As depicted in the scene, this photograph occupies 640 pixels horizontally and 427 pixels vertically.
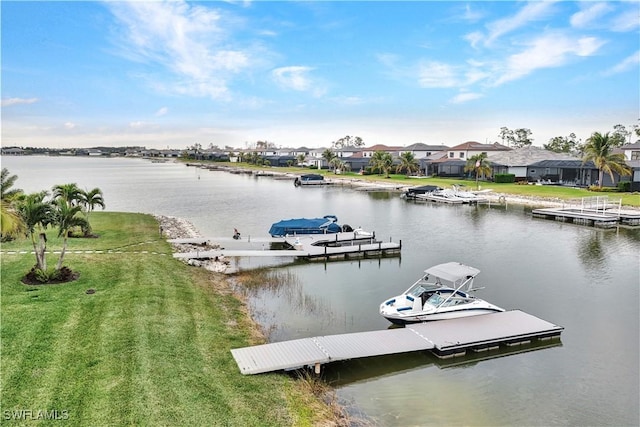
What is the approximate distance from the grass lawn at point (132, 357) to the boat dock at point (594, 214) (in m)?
38.1

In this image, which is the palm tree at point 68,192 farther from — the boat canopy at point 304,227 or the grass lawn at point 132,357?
the boat canopy at point 304,227

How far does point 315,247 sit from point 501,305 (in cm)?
1337

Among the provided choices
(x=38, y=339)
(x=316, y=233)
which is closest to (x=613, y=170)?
(x=316, y=233)

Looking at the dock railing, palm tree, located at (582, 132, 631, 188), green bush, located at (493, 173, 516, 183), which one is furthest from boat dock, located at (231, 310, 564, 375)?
green bush, located at (493, 173, 516, 183)

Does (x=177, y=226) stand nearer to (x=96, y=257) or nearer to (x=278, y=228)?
(x=278, y=228)

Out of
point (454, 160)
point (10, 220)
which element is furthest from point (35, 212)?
point (454, 160)

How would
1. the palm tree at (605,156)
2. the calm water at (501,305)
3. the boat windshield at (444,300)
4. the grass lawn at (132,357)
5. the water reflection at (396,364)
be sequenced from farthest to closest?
the palm tree at (605,156) → the boat windshield at (444,300) → the water reflection at (396,364) → the calm water at (501,305) → the grass lawn at (132,357)

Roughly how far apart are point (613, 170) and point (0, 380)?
237 ft

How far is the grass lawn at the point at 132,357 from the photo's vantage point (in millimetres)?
10148

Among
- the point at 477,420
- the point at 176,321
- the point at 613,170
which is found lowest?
the point at 477,420

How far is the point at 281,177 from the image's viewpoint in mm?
115000

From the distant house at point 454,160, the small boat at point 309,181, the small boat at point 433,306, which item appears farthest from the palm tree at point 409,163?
the small boat at point 433,306

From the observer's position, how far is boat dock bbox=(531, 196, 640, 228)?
43.2m

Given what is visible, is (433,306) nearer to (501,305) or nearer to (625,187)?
(501,305)
